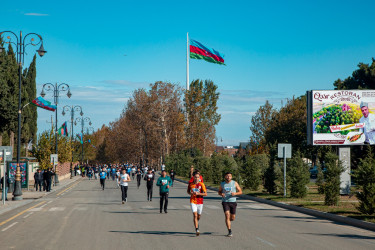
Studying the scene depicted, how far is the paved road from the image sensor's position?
37.8 ft

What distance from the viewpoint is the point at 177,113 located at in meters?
79.8

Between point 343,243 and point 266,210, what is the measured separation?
965 cm

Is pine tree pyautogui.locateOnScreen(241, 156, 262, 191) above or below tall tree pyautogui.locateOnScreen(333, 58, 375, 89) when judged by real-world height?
below

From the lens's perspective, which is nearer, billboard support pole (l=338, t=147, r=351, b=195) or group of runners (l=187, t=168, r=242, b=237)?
group of runners (l=187, t=168, r=242, b=237)

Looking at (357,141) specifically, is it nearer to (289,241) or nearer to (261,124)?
(289,241)

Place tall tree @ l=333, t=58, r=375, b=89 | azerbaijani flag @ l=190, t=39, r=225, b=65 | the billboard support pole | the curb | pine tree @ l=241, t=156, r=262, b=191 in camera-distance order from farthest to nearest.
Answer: tall tree @ l=333, t=58, r=375, b=89 → azerbaijani flag @ l=190, t=39, r=225, b=65 → pine tree @ l=241, t=156, r=262, b=191 → the billboard support pole → the curb

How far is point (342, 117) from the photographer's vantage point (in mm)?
29484

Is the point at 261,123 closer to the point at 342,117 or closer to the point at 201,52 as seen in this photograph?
the point at 201,52

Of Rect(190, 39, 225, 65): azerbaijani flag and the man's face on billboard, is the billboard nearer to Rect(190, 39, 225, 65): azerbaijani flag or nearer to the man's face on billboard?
the man's face on billboard

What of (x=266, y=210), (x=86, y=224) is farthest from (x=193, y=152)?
(x=86, y=224)

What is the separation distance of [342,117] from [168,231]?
18.5 m

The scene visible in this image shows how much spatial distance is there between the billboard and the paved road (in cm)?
1050

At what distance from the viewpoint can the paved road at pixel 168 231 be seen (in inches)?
454

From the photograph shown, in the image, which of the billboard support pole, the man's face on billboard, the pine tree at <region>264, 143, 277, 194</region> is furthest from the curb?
the man's face on billboard
